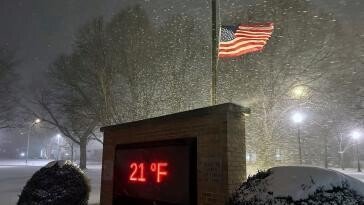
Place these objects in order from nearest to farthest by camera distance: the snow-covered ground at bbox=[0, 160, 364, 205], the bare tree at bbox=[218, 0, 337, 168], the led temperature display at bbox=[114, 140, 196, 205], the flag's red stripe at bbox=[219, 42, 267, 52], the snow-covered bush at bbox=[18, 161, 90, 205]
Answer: the led temperature display at bbox=[114, 140, 196, 205] < the snow-covered bush at bbox=[18, 161, 90, 205] < the flag's red stripe at bbox=[219, 42, 267, 52] < the snow-covered ground at bbox=[0, 160, 364, 205] < the bare tree at bbox=[218, 0, 337, 168]

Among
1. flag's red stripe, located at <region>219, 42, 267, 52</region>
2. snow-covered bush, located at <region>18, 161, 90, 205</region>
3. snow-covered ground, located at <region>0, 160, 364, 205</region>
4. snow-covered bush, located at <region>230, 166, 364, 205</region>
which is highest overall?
flag's red stripe, located at <region>219, 42, 267, 52</region>

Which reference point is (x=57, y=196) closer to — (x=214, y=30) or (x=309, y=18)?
(x=214, y=30)

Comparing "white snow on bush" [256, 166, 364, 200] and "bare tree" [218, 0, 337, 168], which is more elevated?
"bare tree" [218, 0, 337, 168]

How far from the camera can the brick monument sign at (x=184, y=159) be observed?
597 cm

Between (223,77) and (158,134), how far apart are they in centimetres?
1368

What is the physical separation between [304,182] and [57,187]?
6.93 metres

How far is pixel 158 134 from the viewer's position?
7.75m

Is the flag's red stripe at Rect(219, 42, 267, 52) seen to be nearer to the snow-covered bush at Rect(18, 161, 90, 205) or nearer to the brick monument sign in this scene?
the brick monument sign

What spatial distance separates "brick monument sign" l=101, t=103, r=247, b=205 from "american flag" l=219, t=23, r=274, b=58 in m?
3.72

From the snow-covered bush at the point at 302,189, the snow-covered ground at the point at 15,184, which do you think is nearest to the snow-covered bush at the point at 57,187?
the snow-covered ground at the point at 15,184

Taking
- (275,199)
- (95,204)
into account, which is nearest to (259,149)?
(95,204)

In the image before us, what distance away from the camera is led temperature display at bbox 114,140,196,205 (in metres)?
6.50

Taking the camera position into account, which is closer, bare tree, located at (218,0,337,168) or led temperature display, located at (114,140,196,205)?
led temperature display, located at (114,140,196,205)

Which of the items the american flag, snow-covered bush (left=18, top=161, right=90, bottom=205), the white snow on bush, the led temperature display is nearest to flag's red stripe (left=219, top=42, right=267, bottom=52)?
the american flag
